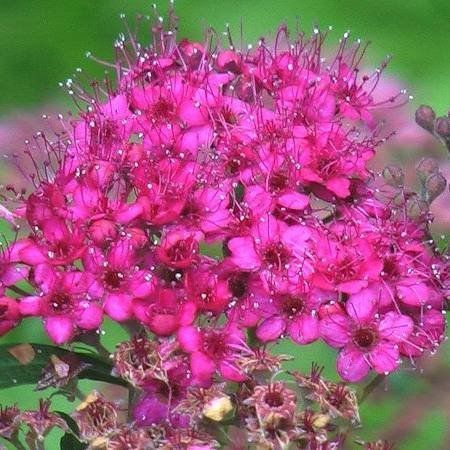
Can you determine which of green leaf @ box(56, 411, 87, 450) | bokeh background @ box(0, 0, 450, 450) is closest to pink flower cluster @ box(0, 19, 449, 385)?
green leaf @ box(56, 411, 87, 450)

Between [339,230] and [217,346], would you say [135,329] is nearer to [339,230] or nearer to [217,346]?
[217,346]

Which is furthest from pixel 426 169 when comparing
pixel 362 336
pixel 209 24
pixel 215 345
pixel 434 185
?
pixel 209 24

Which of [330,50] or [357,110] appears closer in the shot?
[357,110]

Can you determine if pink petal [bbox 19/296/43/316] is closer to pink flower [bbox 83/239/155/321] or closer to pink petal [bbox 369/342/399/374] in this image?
pink flower [bbox 83/239/155/321]

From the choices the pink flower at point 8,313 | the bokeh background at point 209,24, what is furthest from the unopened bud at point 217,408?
the bokeh background at point 209,24

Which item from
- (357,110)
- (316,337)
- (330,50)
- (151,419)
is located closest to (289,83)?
(357,110)
